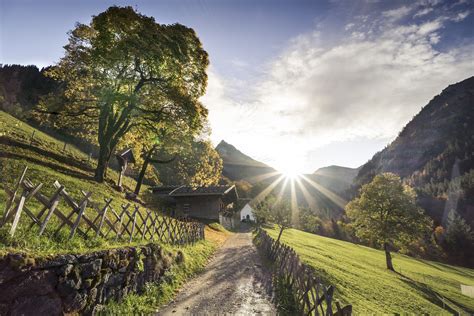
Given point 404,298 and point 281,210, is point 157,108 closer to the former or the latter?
point 404,298

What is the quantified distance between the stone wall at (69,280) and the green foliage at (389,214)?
3222cm

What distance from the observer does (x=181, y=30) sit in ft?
74.5

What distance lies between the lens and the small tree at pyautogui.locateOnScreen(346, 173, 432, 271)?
3172cm

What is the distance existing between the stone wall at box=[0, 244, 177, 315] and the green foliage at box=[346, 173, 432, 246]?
106ft

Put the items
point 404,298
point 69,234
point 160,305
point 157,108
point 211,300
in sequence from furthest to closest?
point 157,108, point 404,298, point 211,300, point 160,305, point 69,234

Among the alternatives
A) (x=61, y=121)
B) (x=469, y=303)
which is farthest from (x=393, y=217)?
(x=61, y=121)

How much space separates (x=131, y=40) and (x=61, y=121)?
12203 millimetres

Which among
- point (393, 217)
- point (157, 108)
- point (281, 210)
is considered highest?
point (157, 108)

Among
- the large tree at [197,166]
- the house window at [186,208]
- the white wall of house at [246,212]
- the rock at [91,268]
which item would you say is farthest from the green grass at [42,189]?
the white wall of house at [246,212]

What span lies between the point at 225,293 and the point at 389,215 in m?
29.9

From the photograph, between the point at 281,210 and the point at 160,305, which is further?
the point at 281,210

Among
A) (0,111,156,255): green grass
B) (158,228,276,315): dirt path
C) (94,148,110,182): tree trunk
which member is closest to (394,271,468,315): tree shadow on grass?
(158,228,276,315): dirt path

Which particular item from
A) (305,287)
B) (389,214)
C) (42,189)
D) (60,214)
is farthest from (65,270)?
(389,214)

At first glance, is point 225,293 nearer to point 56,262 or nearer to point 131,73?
point 56,262
